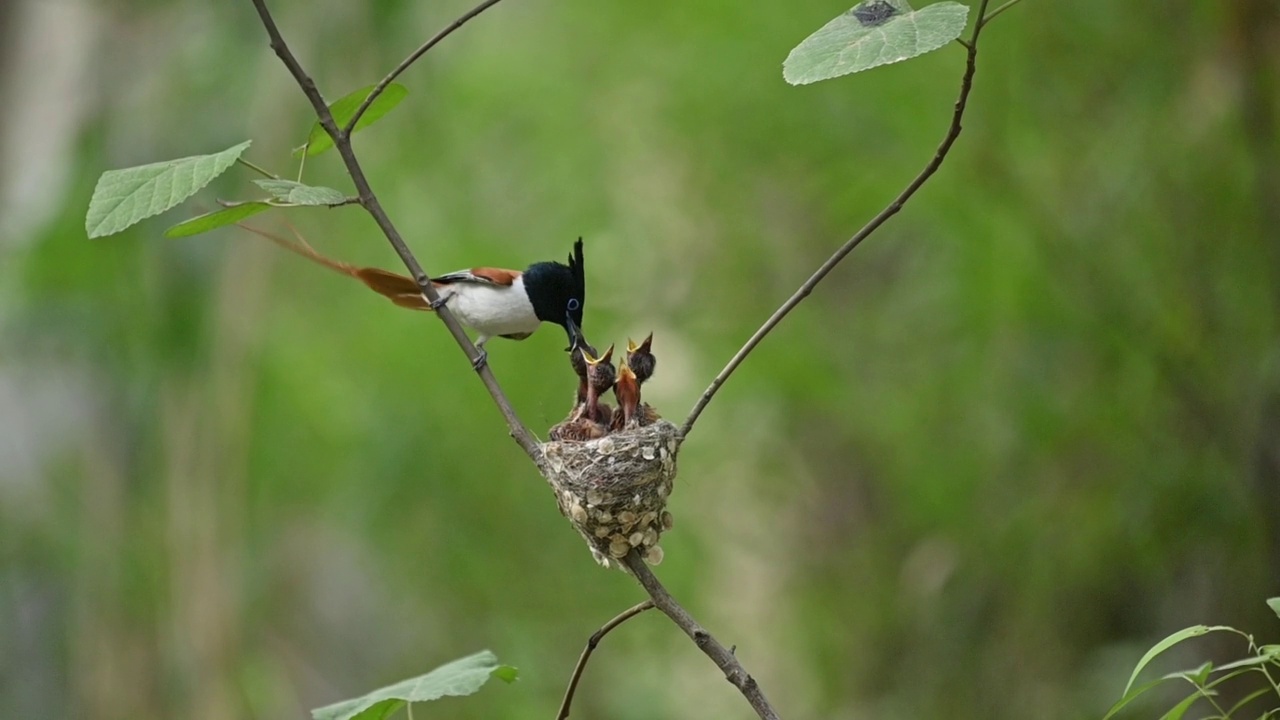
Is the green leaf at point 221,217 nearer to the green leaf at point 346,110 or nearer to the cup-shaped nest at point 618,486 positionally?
the green leaf at point 346,110

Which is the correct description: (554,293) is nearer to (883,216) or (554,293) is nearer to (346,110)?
(346,110)

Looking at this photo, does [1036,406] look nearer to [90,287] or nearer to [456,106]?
[456,106]

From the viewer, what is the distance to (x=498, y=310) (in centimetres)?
209

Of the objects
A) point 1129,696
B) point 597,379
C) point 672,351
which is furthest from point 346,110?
point 672,351

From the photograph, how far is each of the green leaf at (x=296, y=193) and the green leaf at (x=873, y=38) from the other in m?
0.41

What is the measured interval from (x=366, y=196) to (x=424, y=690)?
49 cm

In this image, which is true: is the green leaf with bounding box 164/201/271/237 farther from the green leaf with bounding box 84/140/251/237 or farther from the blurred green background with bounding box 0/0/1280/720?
the blurred green background with bounding box 0/0/1280/720

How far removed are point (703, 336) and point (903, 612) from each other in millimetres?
1155

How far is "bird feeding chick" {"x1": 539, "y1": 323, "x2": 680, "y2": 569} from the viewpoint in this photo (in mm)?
1437

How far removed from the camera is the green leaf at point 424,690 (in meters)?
1.12

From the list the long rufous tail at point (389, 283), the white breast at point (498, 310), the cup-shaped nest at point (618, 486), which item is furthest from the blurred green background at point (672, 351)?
the long rufous tail at point (389, 283)

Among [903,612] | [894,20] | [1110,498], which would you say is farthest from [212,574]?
[894,20]

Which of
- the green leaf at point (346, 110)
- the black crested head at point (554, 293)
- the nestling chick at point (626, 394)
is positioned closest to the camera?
the green leaf at point (346, 110)

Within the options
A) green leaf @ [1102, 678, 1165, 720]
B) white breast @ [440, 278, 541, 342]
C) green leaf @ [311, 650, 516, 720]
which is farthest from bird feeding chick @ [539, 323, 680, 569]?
green leaf @ [1102, 678, 1165, 720]
